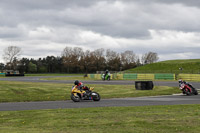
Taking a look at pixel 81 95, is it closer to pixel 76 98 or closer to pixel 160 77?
pixel 76 98

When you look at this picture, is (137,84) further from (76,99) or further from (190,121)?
(190,121)

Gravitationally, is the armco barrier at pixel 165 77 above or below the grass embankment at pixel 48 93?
above

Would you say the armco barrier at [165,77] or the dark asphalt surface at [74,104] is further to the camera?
the armco barrier at [165,77]

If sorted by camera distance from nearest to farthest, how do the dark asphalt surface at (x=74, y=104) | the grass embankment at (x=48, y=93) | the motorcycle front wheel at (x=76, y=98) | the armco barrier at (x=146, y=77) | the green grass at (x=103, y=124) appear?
1. the green grass at (x=103, y=124)
2. the dark asphalt surface at (x=74, y=104)
3. the motorcycle front wheel at (x=76, y=98)
4. the grass embankment at (x=48, y=93)
5. the armco barrier at (x=146, y=77)

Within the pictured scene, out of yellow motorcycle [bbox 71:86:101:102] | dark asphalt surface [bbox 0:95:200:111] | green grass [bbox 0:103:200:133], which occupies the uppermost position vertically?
yellow motorcycle [bbox 71:86:101:102]

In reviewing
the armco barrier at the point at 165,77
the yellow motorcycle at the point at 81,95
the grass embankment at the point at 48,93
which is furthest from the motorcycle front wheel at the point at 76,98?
the armco barrier at the point at 165,77

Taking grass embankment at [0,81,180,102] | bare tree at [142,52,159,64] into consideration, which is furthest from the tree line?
grass embankment at [0,81,180,102]

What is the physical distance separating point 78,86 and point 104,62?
126 metres

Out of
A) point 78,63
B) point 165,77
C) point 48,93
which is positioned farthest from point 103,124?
point 78,63

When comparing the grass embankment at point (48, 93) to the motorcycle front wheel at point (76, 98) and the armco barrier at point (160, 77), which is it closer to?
the motorcycle front wheel at point (76, 98)

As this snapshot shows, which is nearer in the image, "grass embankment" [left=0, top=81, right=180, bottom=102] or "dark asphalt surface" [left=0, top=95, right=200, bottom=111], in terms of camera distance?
"dark asphalt surface" [left=0, top=95, right=200, bottom=111]

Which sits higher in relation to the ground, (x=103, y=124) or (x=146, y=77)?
(x=146, y=77)

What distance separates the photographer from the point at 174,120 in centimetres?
944

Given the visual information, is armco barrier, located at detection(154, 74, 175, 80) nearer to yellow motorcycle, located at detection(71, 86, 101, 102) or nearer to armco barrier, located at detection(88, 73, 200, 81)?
armco barrier, located at detection(88, 73, 200, 81)
